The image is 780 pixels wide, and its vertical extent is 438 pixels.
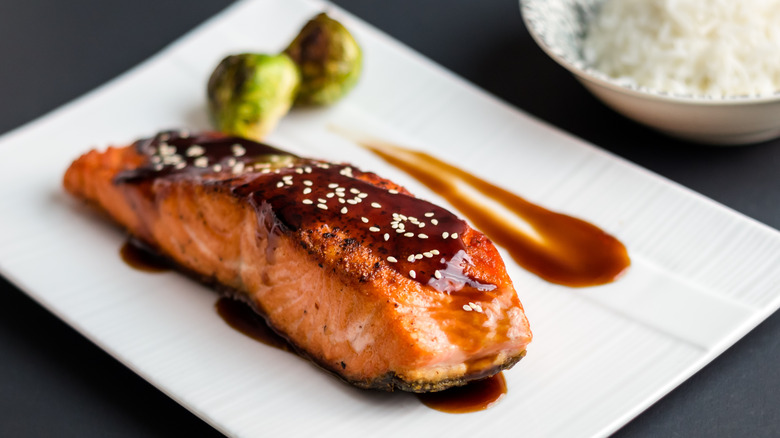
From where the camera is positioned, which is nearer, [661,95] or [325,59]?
[661,95]

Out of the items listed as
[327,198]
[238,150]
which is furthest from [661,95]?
[238,150]

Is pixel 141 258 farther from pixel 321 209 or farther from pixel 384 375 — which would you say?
pixel 384 375

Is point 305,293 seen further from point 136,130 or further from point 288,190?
point 136,130

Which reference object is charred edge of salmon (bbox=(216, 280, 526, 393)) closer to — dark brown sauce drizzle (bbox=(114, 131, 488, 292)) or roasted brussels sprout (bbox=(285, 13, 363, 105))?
dark brown sauce drizzle (bbox=(114, 131, 488, 292))

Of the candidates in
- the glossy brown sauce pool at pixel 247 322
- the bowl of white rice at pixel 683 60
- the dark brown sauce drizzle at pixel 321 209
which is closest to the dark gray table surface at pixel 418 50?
the bowl of white rice at pixel 683 60

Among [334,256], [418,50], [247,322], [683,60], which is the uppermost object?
[683,60]

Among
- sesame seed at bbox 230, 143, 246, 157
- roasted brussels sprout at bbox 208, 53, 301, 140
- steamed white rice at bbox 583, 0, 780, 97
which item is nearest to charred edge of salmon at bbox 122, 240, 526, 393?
sesame seed at bbox 230, 143, 246, 157

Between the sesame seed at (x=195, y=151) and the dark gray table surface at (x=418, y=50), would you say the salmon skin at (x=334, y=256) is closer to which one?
the sesame seed at (x=195, y=151)
